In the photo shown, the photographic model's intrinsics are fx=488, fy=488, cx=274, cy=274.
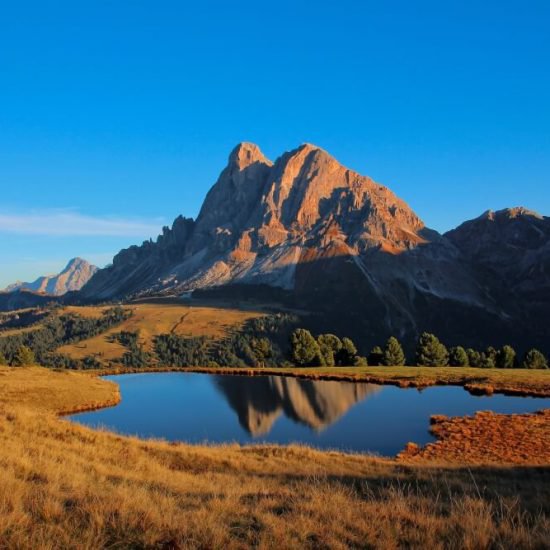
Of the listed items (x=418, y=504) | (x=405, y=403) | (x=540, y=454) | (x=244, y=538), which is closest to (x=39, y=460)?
(x=244, y=538)

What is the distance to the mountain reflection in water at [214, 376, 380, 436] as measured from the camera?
43.3 meters

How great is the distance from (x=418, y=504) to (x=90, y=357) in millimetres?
182089

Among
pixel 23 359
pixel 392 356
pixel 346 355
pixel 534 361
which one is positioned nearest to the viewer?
pixel 23 359

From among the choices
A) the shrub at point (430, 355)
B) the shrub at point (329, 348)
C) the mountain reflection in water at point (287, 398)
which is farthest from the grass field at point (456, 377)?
the shrub at point (430, 355)

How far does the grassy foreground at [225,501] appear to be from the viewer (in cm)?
889

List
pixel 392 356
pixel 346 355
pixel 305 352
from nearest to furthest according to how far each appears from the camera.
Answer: pixel 305 352, pixel 392 356, pixel 346 355

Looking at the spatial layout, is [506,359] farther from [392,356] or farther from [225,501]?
[225,501]

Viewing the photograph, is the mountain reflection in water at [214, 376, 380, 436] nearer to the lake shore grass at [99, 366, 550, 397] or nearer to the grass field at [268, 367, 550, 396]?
the lake shore grass at [99, 366, 550, 397]

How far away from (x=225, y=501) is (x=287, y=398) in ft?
140

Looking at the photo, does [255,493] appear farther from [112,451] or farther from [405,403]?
[405,403]

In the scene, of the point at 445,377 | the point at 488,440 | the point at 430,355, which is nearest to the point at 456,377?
the point at 445,377

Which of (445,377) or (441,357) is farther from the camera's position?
(441,357)

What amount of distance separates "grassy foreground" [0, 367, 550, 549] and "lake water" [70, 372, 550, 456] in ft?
44.6

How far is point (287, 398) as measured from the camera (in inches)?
2109
